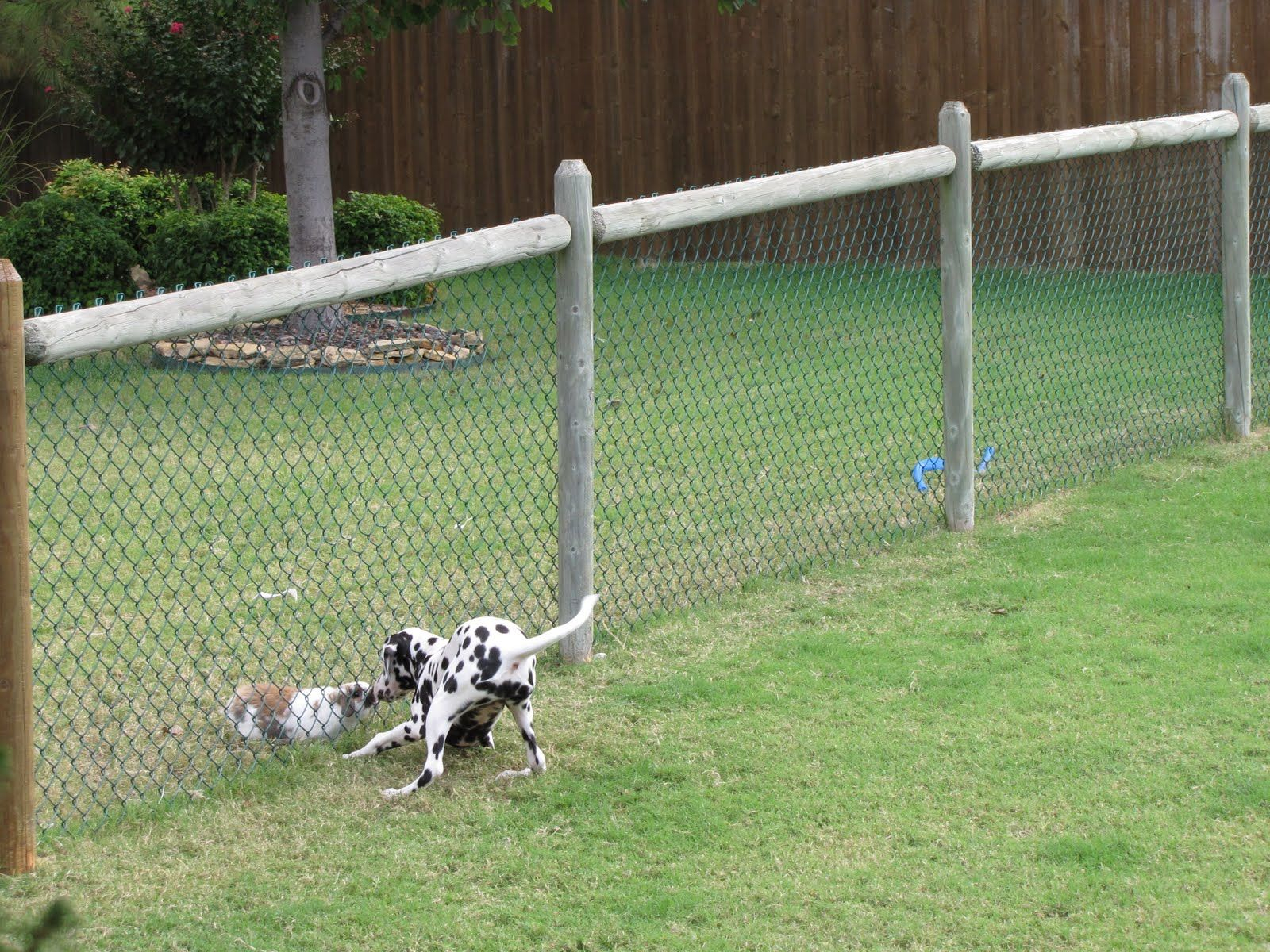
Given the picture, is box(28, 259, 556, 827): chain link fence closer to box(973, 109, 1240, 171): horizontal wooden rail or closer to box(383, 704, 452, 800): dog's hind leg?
box(383, 704, 452, 800): dog's hind leg

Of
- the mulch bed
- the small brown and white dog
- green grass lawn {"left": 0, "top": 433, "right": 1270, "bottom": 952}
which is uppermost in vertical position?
the mulch bed

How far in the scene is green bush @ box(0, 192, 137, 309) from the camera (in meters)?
10.8

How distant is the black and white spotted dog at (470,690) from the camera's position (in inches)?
145

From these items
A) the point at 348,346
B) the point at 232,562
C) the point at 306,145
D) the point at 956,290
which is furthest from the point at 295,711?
the point at 306,145

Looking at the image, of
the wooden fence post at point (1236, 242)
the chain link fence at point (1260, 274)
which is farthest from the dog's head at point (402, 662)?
the chain link fence at point (1260, 274)

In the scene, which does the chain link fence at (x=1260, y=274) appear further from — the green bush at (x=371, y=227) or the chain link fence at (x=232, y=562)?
the green bush at (x=371, y=227)

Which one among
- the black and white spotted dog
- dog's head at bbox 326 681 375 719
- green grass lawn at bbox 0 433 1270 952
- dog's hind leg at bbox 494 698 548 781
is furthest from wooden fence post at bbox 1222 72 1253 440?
dog's head at bbox 326 681 375 719

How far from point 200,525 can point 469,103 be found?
1029 centimetres

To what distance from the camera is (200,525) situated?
19.5 feet

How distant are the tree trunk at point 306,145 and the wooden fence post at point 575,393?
18.8 feet

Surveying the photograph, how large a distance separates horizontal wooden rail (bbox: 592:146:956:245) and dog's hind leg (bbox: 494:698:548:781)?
5.15 feet

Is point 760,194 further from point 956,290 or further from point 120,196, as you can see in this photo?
point 120,196

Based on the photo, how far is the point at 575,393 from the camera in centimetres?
459

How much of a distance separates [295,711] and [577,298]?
4.85ft
